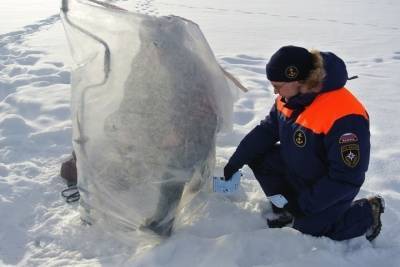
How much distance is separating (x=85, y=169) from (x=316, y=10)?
1044cm

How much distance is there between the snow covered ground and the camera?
2.00 meters

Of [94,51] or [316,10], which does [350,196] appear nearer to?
[94,51]

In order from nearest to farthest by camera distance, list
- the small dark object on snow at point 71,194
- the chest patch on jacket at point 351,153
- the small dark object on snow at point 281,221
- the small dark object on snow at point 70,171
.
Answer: the chest patch on jacket at point 351,153 < the small dark object on snow at point 281,221 < the small dark object on snow at point 71,194 < the small dark object on snow at point 70,171

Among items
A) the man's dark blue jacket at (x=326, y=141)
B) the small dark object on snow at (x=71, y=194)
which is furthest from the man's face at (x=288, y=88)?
the small dark object on snow at (x=71, y=194)

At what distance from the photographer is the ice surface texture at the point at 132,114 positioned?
197cm

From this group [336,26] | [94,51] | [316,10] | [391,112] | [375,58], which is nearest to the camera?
[94,51]

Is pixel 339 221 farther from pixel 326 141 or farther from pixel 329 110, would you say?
pixel 329 110

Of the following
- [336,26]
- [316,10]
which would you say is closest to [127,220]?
[336,26]

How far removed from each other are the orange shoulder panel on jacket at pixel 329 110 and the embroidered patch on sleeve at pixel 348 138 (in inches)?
2.7

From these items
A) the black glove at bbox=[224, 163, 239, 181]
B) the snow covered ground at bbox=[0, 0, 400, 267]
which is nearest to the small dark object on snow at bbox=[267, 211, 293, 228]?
the snow covered ground at bbox=[0, 0, 400, 267]

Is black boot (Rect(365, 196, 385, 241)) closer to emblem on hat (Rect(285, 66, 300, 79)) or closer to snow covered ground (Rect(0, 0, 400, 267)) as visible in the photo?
snow covered ground (Rect(0, 0, 400, 267))

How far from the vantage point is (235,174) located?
92.7 inches

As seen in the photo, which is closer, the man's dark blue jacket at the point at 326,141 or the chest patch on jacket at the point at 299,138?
the man's dark blue jacket at the point at 326,141

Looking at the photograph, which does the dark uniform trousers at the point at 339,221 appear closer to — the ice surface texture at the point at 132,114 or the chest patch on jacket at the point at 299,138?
the chest patch on jacket at the point at 299,138
